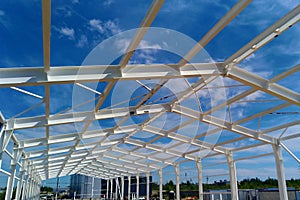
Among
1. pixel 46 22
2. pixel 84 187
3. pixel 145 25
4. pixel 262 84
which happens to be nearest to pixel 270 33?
pixel 262 84

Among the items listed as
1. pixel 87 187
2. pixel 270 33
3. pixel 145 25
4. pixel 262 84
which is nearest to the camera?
pixel 145 25

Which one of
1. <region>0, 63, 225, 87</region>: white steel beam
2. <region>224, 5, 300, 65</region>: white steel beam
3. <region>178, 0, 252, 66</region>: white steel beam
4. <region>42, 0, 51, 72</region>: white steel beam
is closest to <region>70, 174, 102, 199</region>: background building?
<region>0, 63, 225, 87</region>: white steel beam

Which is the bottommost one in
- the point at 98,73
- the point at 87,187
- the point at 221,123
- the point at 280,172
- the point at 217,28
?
the point at 87,187

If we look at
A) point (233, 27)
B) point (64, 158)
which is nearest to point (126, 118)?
point (233, 27)

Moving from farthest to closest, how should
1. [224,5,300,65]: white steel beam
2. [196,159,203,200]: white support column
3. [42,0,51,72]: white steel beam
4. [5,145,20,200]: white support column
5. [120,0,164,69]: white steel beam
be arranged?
[196,159,203,200]: white support column → [5,145,20,200]: white support column → [224,5,300,65]: white steel beam → [120,0,164,69]: white steel beam → [42,0,51,72]: white steel beam

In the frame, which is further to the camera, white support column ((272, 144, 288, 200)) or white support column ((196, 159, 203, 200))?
white support column ((196, 159, 203, 200))

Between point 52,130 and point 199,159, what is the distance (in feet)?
25.6

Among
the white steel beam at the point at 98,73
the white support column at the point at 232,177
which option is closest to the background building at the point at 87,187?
the white support column at the point at 232,177

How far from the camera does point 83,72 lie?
14.9ft

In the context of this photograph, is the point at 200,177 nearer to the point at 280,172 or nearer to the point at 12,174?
the point at 280,172

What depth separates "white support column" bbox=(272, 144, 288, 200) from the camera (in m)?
8.12

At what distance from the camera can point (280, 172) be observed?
8.30 m

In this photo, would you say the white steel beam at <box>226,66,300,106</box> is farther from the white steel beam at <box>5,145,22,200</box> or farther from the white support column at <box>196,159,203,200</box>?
the white support column at <box>196,159,203,200</box>

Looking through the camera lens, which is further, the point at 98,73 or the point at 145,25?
the point at 98,73
